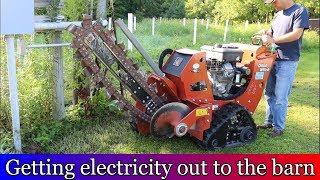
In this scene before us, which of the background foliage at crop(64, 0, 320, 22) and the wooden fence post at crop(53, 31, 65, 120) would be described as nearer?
the wooden fence post at crop(53, 31, 65, 120)

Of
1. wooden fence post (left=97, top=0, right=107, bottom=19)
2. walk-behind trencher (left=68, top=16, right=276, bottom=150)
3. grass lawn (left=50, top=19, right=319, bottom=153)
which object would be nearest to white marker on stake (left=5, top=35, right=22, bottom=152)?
grass lawn (left=50, top=19, right=319, bottom=153)

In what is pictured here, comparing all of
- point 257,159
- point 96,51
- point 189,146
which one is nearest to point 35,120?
point 96,51

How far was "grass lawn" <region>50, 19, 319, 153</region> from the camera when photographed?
496 centimetres

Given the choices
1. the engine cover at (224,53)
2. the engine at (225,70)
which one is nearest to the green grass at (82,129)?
the engine at (225,70)

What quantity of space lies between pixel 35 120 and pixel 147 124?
1181 millimetres

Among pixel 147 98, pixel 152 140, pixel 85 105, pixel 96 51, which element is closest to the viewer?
pixel 96 51

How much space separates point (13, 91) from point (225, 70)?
2.16 m

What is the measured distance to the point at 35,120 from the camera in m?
5.07

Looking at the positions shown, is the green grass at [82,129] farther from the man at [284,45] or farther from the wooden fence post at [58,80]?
the man at [284,45]

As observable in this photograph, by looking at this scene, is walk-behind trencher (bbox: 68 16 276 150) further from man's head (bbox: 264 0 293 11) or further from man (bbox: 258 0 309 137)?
man's head (bbox: 264 0 293 11)

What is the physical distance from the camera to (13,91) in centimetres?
446

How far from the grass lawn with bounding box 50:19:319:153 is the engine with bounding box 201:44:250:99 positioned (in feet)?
2.02

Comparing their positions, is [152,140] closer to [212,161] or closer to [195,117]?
[195,117]

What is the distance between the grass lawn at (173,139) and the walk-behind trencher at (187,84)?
0.56 ft
